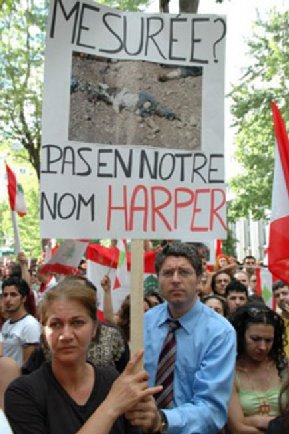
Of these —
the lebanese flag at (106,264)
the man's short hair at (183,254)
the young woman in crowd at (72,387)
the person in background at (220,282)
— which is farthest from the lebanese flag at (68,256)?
the young woman in crowd at (72,387)

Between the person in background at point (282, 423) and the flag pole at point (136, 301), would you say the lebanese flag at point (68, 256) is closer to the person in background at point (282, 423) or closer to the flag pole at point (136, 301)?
the flag pole at point (136, 301)

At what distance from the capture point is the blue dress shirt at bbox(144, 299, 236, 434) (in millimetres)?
3740

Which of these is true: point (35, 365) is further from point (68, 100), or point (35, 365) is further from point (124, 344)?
point (68, 100)

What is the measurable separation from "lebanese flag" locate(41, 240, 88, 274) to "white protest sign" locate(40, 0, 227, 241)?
191 inches

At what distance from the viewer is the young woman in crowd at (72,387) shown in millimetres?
2998

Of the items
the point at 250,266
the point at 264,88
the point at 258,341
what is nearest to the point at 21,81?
the point at 264,88

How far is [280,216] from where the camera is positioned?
549 centimetres

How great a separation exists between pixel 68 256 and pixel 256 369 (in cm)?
433

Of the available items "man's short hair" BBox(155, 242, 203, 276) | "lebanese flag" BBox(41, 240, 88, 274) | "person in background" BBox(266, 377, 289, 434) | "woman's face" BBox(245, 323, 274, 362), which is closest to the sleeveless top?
"woman's face" BBox(245, 323, 274, 362)

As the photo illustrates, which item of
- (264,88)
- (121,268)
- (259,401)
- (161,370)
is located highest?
(264,88)

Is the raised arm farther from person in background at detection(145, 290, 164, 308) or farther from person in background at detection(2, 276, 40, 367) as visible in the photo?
person in background at detection(2, 276, 40, 367)

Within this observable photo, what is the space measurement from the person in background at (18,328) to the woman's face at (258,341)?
2.20m

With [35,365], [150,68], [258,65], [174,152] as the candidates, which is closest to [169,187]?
[174,152]

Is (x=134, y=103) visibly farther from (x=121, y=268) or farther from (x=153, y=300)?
(x=121, y=268)
